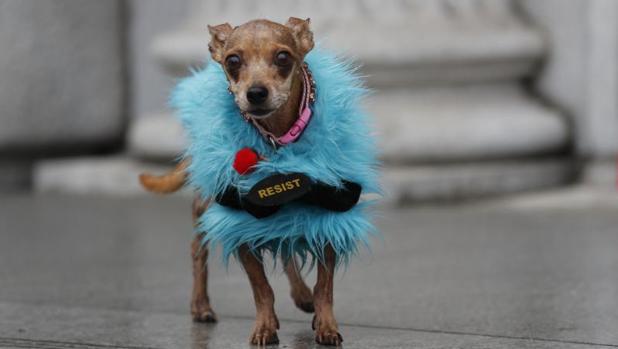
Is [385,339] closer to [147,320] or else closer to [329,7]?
[147,320]

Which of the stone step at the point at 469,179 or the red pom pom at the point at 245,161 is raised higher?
the red pom pom at the point at 245,161

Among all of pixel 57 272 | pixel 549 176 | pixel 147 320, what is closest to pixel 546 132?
pixel 549 176

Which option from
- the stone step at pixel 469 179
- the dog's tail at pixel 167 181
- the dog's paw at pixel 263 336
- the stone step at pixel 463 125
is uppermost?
the dog's tail at pixel 167 181

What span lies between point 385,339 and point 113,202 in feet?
15.1

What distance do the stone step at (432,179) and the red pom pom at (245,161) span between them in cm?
322

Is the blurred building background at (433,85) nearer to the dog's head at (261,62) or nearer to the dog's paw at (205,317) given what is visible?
the dog's paw at (205,317)

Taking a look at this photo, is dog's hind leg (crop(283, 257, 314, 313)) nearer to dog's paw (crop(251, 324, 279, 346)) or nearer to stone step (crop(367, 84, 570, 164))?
dog's paw (crop(251, 324, 279, 346))

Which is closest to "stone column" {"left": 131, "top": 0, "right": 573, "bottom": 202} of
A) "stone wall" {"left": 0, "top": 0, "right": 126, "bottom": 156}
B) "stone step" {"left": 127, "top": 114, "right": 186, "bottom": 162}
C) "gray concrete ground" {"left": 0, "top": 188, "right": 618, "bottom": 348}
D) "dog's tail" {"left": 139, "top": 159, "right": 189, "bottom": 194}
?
"gray concrete ground" {"left": 0, "top": 188, "right": 618, "bottom": 348}

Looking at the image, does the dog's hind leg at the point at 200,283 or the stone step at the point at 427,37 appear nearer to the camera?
the dog's hind leg at the point at 200,283

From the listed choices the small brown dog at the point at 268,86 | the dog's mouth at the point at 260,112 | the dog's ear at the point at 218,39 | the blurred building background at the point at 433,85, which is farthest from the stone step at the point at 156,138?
the dog's mouth at the point at 260,112

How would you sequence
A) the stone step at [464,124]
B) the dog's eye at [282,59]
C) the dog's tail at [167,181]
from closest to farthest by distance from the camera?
the dog's eye at [282,59]
the dog's tail at [167,181]
the stone step at [464,124]

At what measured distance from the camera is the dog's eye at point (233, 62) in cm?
400

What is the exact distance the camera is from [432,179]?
7930 millimetres

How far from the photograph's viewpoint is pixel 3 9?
8.99 metres
